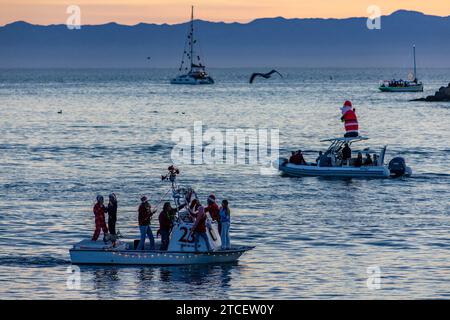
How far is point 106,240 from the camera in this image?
32656mm

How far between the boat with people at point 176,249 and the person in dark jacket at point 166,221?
0.07m

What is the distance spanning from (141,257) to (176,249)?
1.19 meters

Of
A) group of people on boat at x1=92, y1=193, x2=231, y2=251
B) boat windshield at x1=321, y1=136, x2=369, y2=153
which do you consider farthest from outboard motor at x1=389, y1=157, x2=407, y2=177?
group of people on boat at x1=92, y1=193, x2=231, y2=251

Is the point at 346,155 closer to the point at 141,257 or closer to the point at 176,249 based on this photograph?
the point at 176,249

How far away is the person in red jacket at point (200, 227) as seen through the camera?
1233 inches

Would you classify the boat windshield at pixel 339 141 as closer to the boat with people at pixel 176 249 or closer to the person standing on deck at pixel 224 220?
the person standing on deck at pixel 224 220

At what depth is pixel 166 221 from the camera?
3203 cm

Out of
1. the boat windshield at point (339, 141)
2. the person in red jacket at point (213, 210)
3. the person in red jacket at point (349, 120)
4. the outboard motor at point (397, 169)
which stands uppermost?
the person in red jacket at point (349, 120)

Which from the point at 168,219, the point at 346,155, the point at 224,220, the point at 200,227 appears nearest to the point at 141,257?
the point at 168,219

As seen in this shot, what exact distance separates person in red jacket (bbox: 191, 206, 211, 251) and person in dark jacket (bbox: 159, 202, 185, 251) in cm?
85

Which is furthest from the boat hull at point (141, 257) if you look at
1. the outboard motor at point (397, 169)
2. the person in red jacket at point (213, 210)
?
the outboard motor at point (397, 169)

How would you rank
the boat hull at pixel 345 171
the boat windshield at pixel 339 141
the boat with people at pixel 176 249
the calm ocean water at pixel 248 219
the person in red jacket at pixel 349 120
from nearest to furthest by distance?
the calm ocean water at pixel 248 219 < the boat with people at pixel 176 249 < the boat windshield at pixel 339 141 < the person in red jacket at pixel 349 120 < the boat hull at pixel 345 171

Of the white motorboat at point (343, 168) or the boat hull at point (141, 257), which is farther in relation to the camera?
the white motorboat at point (343, 168)

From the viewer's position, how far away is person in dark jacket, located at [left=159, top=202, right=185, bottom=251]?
105 ft
